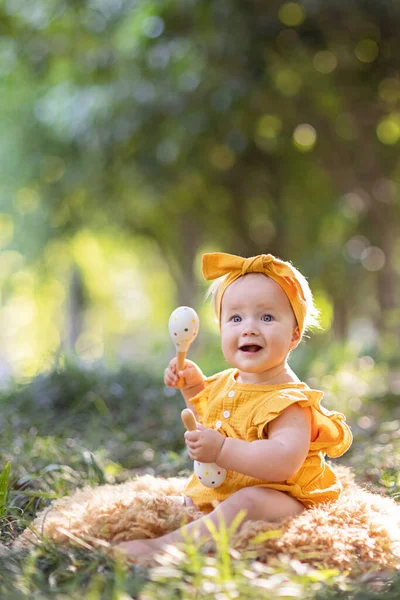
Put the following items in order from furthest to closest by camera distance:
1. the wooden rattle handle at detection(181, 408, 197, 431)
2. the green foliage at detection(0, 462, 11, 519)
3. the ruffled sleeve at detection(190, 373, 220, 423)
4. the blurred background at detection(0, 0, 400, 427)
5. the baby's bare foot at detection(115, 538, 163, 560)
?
1. the blurred background at detection(0, 0, 400, 427)
2. the ruffled sleeve at detection(190, 373, 220, 423)
3. the green foliage at detection(0, 462, 11, 519)
4. the wooden rattle handle at detection(181, 408, 197, 431)
5. the baby's bare foot at detection(115, 538, 163, 560)

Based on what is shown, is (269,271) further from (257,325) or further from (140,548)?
(140,548)

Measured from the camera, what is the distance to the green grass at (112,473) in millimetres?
1857

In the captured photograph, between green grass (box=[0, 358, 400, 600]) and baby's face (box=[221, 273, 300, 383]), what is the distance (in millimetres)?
587

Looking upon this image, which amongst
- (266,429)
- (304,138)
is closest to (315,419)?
(266,429)

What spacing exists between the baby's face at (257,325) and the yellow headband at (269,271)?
0.06 feet

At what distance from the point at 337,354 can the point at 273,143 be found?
4.09 meters

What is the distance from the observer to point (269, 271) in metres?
2.56

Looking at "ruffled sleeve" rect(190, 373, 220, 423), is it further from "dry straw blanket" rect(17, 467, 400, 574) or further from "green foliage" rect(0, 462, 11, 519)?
"green foliage" rect(0, 462, 11, 519)

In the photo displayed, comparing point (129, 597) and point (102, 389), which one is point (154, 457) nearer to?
point (102, 389)

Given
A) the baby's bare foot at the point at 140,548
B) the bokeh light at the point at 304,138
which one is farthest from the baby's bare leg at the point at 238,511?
the bokeh light at the point at 304,138

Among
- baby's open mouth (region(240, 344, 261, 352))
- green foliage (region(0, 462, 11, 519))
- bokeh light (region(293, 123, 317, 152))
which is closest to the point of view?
baby's open mouth (region(240, 344, 261, 352))

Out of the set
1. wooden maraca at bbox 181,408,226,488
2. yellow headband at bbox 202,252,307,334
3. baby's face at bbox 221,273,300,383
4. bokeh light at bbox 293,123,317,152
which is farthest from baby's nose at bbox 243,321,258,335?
bokeh light at bbox 293,123,317,152

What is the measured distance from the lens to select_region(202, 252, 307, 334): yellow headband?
8.34 ft

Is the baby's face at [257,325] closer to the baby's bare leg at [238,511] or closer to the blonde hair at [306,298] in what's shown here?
the blonde hair at [306,298]
